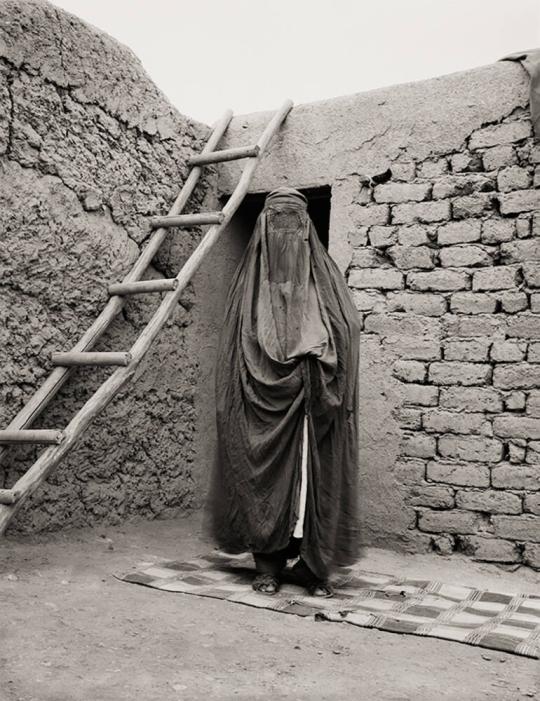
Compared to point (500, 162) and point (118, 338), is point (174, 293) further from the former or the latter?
point (500, 162)

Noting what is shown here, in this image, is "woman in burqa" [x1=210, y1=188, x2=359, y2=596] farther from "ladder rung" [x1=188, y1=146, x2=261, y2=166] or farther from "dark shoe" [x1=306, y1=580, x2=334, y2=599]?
"ladder rung" [x1=188, y1=146, x2=261, y2=166]

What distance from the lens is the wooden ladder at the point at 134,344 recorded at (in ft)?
11.1

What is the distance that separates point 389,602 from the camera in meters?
3.31

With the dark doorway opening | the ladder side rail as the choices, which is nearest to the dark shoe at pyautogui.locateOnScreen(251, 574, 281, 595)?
the ladder side rail

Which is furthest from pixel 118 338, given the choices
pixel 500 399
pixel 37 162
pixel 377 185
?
pixel 500 399

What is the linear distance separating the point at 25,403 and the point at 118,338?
2.25ft

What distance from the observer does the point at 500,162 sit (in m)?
4.05

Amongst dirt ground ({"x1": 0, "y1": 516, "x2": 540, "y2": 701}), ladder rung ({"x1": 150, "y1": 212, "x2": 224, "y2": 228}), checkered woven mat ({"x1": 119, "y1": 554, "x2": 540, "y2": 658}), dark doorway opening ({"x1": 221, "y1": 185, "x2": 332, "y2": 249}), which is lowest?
dirt ground ({"x1": 0, "y1": 516, "x2": 540, "y2": 701})

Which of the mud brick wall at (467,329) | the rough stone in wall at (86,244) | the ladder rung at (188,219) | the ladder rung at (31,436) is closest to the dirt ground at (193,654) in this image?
the ladder rung at (31,436)

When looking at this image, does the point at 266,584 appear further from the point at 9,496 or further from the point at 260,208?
the point at 260,208

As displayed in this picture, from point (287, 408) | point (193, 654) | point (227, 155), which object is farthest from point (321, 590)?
point (227, 155)

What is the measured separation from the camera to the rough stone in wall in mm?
3654

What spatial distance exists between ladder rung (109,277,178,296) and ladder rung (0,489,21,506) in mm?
1200

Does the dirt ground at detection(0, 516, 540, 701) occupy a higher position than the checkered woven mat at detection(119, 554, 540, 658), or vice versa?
the checkered woven mat at detection(119, 554, 540, 658)
